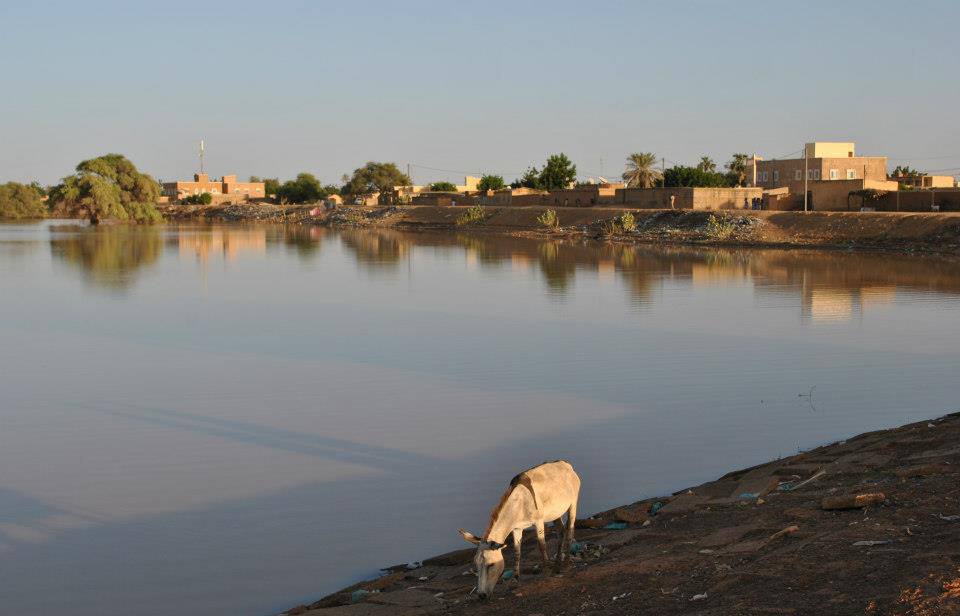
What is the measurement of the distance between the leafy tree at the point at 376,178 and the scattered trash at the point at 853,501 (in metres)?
164

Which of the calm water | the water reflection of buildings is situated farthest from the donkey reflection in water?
the water reflection of buildings

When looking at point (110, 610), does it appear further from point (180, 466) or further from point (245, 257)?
point (245, 257)

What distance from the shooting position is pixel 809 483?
11.7m

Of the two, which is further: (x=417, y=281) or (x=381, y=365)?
(x=417, y=281)

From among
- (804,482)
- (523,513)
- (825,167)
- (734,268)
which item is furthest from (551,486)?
(825,167)

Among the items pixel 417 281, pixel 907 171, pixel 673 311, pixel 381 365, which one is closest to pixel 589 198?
pixel 907 171

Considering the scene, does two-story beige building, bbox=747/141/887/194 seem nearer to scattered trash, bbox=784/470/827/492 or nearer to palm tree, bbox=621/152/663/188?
palm tree, bbox=621/152/663/188

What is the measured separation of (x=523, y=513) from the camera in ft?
28.7

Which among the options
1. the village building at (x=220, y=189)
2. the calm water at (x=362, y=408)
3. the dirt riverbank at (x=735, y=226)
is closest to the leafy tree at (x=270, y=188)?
the village building at (x=220, y=189)

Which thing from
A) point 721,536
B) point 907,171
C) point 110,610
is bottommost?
point 110,610

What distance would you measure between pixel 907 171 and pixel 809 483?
12214 centimetres

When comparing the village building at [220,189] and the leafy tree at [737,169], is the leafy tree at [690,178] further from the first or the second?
the village building at [220,189]

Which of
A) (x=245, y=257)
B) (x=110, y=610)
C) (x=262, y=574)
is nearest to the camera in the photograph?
(x=110, y=610)

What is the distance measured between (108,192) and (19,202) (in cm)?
5456
